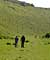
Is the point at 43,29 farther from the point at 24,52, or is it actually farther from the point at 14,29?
the point at 24,52

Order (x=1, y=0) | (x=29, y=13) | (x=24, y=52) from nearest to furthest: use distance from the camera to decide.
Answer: (x=24, y=52), (x=29, y=13), (x=1, y=0)

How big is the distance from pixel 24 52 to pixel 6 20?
3909cm

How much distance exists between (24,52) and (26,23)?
43.2 metres

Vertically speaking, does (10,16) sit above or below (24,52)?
above

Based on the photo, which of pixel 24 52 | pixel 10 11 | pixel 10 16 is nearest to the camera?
pixel 24 52

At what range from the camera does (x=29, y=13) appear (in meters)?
76.3

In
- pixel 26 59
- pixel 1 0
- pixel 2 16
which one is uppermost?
pixel 1 0

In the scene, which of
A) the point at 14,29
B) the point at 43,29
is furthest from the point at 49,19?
the point at 14,29

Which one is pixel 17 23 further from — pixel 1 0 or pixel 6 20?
pixel 1 0

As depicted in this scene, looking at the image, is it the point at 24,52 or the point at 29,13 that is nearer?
the point at 24,52

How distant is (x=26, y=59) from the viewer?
1925cm

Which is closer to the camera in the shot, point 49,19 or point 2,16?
point 2,16

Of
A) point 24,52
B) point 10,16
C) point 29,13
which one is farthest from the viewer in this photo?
point 29,13

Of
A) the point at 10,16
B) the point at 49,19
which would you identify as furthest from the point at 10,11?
the point at 49,19
